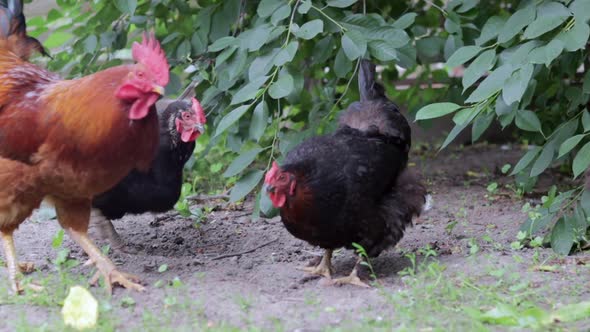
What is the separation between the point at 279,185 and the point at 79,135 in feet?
3.67

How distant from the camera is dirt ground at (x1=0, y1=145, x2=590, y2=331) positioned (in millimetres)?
3789

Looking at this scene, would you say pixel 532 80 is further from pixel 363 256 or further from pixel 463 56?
pixel 363 256

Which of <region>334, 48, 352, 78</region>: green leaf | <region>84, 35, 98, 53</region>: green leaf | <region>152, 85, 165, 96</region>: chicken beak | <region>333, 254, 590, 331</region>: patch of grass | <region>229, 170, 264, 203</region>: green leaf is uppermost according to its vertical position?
<region>152, 85, 165, 96</region>: chicken beak

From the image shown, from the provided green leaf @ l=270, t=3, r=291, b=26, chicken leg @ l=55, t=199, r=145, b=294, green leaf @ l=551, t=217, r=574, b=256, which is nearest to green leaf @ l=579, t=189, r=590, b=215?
green leaf @ l=551, t=217, r=574, b=256

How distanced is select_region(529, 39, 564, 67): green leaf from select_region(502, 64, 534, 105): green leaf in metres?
0.06

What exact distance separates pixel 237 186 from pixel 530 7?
2242 mm

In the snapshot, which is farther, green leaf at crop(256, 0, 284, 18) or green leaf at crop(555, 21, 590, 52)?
green leaf at crop(256, 0, 284, 18)

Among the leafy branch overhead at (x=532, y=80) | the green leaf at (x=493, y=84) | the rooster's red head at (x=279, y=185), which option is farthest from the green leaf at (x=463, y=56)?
the rooster's red head at (x=279, y=185)

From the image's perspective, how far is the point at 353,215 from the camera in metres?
4.48

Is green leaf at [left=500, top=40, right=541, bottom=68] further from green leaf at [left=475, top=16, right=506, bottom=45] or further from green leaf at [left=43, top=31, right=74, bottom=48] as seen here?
green leaf at [left=43, top=31, right=74, bottom=48]

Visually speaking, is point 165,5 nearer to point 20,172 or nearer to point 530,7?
point 20,172

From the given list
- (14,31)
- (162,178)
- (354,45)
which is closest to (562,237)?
(354,45)

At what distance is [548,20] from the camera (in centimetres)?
432

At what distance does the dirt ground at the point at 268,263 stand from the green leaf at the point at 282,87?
43.6 inches
